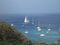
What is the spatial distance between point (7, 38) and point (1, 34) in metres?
0.10

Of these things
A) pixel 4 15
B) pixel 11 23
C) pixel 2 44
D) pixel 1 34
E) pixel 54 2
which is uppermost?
pixel 54 2

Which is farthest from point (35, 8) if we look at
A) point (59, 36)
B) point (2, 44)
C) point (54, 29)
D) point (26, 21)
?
point (2, 44)

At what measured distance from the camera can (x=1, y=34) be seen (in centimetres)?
179

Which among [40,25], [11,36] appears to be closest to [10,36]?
[11,36]

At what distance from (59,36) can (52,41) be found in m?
0.12

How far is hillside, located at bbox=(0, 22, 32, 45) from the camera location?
1779 millimetres

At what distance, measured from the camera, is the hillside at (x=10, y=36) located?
1779 mm

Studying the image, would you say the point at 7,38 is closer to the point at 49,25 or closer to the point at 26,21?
the point at 26,21

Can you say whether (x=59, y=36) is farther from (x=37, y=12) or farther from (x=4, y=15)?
(x=4, y=15)

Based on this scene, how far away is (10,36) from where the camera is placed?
1794 mm

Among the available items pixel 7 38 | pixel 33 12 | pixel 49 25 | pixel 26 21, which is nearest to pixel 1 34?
pixel 7 38

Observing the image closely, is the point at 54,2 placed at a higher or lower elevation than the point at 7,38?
higher

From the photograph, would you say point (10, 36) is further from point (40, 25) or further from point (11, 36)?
point (40, 25)

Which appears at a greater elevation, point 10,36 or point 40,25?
point 40,25
